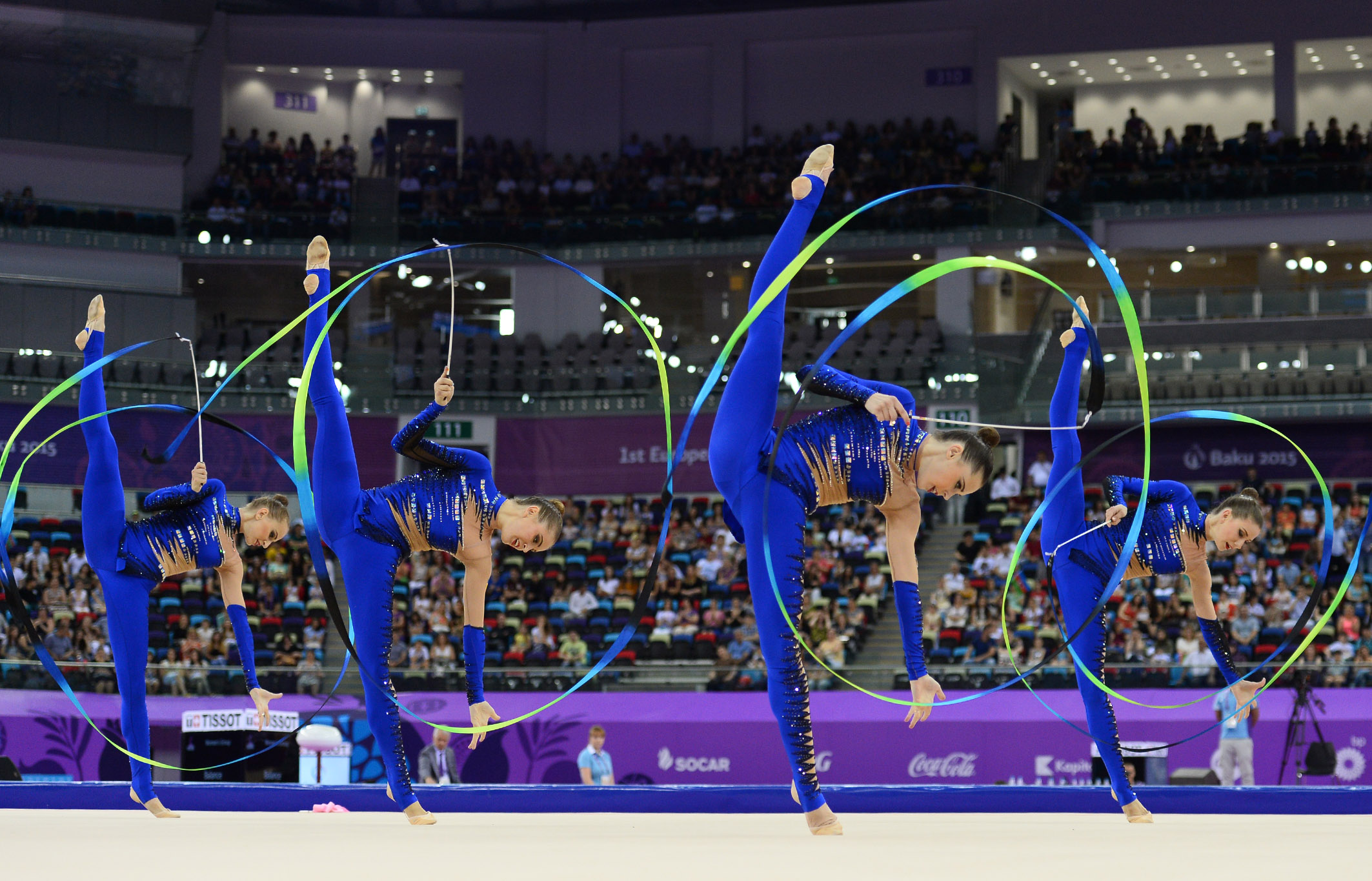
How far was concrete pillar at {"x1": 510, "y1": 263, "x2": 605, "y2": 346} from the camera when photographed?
101 ft

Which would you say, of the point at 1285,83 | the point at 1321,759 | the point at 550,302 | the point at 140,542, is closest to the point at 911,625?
the point at 140,542

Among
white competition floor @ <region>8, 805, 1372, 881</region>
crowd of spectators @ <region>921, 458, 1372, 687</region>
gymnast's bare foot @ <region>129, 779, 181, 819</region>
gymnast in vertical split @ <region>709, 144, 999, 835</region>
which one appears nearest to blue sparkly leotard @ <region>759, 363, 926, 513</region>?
gymnast in vertical split @ <region>709, 144, 999, 835</region>

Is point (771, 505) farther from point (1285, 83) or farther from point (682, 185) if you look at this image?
point (1285, 83)

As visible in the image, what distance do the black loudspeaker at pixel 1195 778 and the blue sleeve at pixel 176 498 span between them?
30.7 ft

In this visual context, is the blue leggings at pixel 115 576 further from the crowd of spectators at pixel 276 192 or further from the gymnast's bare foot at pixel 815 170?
the crowd of spectators at pixel 276 192

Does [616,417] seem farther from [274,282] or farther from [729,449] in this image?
[729,449]

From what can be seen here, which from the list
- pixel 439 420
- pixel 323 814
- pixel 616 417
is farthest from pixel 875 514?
pixel 323 814

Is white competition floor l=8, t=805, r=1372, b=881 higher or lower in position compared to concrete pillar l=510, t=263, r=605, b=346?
lower

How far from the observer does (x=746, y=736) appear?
649 inches

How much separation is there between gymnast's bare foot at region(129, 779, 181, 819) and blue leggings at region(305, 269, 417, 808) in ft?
4.93

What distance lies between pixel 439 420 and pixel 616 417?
322 cm

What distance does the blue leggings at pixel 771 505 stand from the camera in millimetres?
7145

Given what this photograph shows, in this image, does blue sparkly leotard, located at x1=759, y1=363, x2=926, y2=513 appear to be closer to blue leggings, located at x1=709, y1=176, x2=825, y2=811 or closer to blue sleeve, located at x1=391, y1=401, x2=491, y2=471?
blue leggings, located at x1=709, y1=176, x2=825, y2=811

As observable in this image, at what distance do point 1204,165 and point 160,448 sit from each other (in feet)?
65.2
